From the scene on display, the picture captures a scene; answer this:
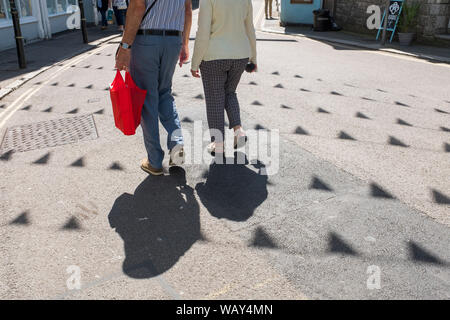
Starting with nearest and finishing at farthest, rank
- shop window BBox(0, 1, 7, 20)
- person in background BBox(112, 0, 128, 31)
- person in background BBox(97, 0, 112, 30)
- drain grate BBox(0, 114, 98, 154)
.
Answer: drain grate BBox(0, 114, 98, 154), shop window BBox(0, 1, 7, 20), person in background BBox(112, 0, 128, 31), person in background BBox(97, 0, 112, 30)

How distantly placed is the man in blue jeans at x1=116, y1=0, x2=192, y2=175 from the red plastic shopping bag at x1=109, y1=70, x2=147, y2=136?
0.10m

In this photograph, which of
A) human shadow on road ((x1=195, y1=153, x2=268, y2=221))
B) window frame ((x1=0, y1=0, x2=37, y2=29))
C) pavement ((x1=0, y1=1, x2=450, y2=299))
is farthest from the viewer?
window frame ((x1=0, y1=0, x2=37, y2=29))

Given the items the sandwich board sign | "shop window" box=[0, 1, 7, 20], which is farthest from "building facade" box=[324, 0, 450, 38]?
"shop window" box=[0, 1, 7, 20]

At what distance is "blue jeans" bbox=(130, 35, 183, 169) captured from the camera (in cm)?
374

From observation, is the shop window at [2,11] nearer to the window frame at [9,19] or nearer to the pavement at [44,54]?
the window frame at [9,19]

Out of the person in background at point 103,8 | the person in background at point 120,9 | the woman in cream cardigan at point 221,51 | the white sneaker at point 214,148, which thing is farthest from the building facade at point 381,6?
the white sneaker at point 214,148

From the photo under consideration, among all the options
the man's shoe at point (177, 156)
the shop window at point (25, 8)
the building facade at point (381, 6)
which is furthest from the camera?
the shop window at point (25, 8)

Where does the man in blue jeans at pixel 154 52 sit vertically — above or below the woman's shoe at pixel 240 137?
above

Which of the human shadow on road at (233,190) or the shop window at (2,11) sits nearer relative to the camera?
the human shadow on road at (233,190)

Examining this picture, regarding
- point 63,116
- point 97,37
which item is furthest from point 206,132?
point 97,37

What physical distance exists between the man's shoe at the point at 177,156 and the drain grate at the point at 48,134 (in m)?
1.47

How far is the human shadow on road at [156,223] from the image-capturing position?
2.96m

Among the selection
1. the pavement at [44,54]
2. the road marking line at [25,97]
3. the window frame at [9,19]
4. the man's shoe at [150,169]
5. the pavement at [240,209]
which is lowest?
the pavement at [240,209]

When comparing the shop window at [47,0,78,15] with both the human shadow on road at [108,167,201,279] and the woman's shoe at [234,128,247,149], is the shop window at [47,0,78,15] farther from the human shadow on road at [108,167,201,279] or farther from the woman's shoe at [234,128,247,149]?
the human shadow on road at [108,167,201,279]
